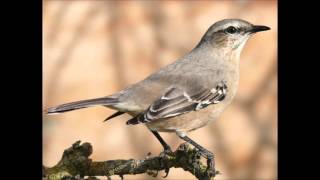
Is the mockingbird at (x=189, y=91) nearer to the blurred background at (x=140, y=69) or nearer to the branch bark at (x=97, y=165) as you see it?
the branch bark at (x=97, y=165)

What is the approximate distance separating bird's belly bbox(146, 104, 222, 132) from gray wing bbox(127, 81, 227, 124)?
36 mm

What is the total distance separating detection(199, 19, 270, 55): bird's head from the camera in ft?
17.1

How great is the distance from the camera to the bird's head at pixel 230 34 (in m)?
5.22

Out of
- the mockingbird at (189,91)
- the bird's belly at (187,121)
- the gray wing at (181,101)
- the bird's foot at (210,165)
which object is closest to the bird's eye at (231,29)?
the mockingbird at (189,91)

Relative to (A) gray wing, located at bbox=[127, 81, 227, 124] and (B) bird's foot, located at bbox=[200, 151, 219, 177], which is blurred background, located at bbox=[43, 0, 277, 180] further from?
(B) bird's foot, located at bbox=[200, 151, 219, 177]

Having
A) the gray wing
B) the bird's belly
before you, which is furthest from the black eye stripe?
the bird's belly

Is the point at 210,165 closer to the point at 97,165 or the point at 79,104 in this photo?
the point at 97,165

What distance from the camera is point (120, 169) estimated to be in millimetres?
4164

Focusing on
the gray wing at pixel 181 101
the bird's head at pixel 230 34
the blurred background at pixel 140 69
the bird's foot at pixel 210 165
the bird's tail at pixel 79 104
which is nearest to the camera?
the bird's foot at pixel 210 165

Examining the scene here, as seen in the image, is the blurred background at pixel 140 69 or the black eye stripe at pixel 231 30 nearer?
the black eye stripe at pixel 231 30

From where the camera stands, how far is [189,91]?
5.00 meters

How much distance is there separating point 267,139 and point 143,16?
2.15 m

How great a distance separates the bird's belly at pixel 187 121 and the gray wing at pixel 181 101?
36 millimetres

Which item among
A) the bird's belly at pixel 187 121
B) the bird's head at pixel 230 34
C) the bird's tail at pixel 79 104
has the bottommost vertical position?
the bird's belly at pixel 187 121
